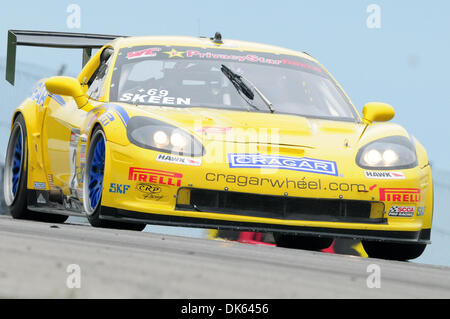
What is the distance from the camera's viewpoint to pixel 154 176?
19.5 feet

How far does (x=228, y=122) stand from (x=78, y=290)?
3614 mm

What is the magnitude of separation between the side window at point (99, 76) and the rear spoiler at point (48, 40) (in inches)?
82.9

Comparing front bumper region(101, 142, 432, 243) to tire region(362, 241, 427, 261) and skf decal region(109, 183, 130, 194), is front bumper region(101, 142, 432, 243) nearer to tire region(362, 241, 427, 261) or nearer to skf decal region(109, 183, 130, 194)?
skf decal region(109, 183, 130, 194)

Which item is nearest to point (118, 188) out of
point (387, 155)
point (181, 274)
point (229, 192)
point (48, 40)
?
point (229, 192)

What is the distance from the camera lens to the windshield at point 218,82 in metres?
6.93

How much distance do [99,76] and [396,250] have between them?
99.1 inches

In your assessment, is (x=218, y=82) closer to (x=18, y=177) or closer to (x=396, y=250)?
(x=396, y=250)

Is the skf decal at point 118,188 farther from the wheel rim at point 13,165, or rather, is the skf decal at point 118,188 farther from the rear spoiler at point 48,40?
the rear spoiler at point 48,40

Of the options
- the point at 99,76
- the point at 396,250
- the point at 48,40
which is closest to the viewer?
the point at 396,250

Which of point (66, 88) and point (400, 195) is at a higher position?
point (66, 88)

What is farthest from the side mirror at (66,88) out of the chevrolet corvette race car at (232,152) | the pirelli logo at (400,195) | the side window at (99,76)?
the pirelli logo at (400,195)

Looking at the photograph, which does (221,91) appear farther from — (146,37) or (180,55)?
(146,37)

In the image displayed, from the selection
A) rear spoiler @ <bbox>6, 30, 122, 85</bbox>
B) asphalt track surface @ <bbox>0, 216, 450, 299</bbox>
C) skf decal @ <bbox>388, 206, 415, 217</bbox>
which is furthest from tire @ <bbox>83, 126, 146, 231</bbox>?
rear spoiler @ <bbox>6, 30, 122, 85</bbox>
